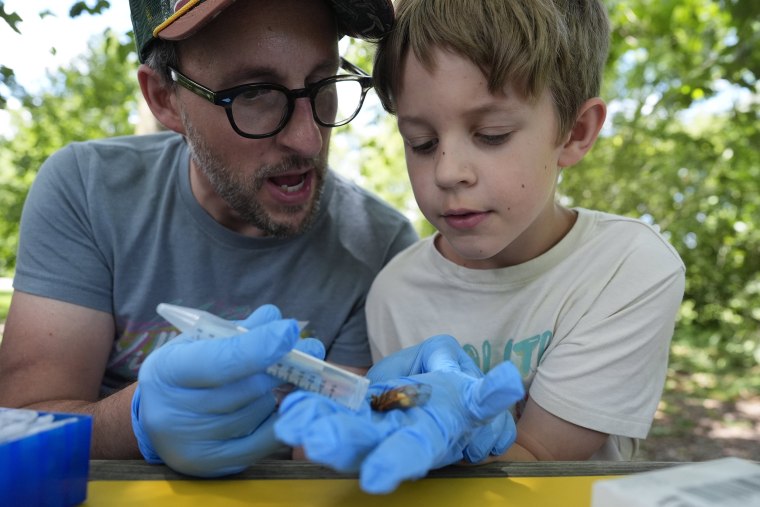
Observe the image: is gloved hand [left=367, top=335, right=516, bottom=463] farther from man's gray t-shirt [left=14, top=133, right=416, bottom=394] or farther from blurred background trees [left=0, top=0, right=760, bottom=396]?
blurred background trees [left=0, top=0, right=760, bottom=396]

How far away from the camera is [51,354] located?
Result: 175cm

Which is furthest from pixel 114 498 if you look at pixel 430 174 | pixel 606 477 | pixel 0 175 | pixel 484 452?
pixel 0 175

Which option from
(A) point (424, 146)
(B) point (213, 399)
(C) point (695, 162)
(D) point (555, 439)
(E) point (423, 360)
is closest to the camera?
(B) point (213, 399)

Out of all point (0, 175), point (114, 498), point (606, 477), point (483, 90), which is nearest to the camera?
point (114, 498)

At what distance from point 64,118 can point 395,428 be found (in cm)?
784

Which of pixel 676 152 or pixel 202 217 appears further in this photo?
pixel 676 152

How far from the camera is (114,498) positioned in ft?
3.26

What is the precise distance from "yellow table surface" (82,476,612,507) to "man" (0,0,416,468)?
0.50 meters

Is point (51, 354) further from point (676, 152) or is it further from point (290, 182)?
point (676, 152)

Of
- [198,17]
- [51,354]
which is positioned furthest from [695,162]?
[51,354]

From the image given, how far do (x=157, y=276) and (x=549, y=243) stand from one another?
1.13m

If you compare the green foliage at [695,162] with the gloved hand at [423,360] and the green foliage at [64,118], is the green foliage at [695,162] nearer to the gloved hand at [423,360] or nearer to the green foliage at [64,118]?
the gloved hand at [423,360]

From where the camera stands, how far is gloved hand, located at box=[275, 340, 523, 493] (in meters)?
0.80

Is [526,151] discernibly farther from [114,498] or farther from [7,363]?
[7,363]
